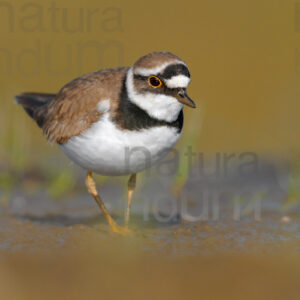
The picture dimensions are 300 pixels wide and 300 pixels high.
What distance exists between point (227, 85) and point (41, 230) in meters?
6.35

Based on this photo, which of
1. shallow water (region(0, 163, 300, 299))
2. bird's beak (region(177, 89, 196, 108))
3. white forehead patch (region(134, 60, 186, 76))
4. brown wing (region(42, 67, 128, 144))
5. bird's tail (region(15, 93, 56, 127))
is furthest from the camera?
bird's tail (region(15, 93, 56, 127))

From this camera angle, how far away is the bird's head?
546 cm

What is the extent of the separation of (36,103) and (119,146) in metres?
1.96

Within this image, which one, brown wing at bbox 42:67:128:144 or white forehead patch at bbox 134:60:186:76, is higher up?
white forehead patch at bbox 134:60:186:76

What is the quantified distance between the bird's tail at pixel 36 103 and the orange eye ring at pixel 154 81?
5.22 ft

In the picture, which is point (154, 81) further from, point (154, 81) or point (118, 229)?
point (118, 229)

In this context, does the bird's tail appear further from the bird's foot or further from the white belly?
the bird's foot

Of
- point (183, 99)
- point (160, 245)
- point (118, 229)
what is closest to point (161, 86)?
point (183, 99)

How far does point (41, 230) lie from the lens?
6270mm

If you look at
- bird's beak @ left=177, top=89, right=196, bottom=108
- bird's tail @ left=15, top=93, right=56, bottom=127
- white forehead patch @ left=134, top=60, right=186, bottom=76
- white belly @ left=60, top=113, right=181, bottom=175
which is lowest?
white belly @ left=60, top=113, right=181, bottom=175

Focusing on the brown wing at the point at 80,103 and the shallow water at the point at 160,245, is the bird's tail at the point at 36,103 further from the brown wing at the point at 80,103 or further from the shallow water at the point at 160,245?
the shallow water at the point at 160,245

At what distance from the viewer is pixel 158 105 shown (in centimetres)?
553

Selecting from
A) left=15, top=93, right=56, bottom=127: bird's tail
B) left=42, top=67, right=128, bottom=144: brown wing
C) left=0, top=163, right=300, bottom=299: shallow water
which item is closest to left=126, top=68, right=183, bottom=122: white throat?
left=42, top=67, right=128, bottom=144: brown wing

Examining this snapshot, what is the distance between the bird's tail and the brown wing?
28 cm
